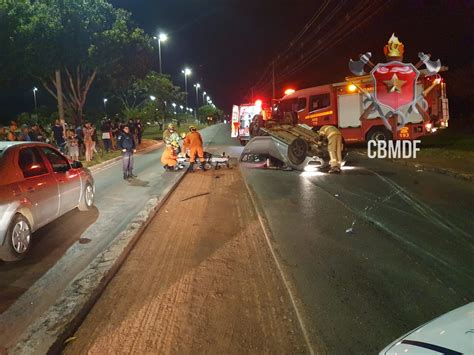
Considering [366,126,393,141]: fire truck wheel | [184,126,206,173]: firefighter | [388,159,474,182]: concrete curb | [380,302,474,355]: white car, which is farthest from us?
[366,126,393,141]: fire truck wheel

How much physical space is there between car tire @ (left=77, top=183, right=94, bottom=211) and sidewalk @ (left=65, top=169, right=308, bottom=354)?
1.93 m

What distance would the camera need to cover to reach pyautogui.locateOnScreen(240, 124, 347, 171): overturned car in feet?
48.8

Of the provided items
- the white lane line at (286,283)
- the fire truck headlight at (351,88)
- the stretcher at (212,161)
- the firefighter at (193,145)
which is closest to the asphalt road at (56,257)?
the white lane line at (286,283)

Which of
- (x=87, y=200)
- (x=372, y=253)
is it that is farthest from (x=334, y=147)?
(x=372, y=253)

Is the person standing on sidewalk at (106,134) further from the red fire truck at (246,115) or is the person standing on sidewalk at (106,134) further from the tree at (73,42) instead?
the red fire truck at (246,115)

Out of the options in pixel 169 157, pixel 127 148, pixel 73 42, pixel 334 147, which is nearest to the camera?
pixel 127 148

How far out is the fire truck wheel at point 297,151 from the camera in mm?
14844

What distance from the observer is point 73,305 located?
425 centimetres

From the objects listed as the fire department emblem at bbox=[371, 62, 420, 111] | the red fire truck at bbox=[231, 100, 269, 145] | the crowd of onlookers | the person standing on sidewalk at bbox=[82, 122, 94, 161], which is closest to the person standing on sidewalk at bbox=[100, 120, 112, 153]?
the crowd of onlookers

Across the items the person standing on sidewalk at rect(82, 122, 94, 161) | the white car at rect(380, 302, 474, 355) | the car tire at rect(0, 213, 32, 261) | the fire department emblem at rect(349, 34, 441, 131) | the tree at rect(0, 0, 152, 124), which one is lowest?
the car tire at rect(0, 213, 32, 261)

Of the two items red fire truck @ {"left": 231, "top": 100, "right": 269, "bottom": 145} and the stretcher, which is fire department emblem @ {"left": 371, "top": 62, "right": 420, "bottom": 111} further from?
the stretcher

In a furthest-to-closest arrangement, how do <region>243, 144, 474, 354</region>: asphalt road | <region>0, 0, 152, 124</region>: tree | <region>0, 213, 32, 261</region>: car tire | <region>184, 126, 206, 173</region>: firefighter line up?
<region>0, 0, 152, 124</region>: tree → <region>184, 126, 206, 173</region>: firefighter → <region>0, 213, 32, 261</region>: car tire → <region>243, 144, 474, 354</region>: asphalt road

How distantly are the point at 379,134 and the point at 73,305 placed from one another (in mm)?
19146

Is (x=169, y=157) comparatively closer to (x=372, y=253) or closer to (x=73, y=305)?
(x=372, y=253)
